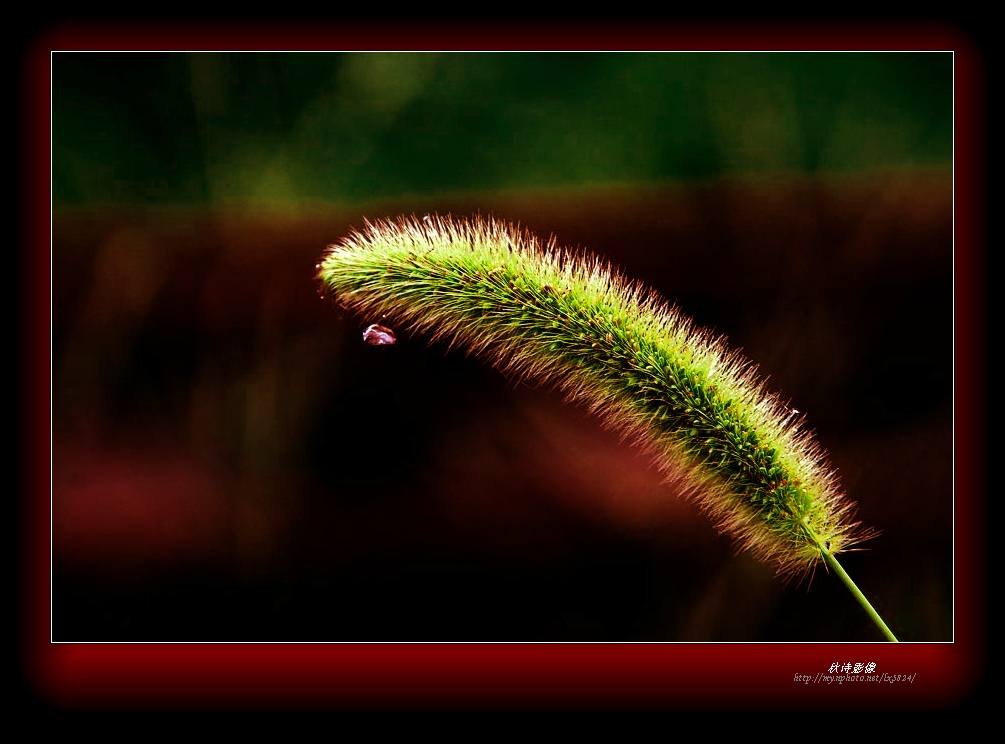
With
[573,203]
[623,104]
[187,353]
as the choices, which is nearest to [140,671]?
[187,353]

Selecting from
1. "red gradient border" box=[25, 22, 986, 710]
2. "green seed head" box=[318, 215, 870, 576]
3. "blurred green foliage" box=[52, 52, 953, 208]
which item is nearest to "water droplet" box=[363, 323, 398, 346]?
"green seed head" box=[318, 215, 870, 576]

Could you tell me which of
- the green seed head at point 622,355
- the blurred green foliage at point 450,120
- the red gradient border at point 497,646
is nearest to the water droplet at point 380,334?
the green seed head at point 622,355

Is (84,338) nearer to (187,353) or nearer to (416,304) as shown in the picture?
(187,353)

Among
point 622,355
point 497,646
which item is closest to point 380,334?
point 622,355

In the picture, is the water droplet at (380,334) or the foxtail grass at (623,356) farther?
the water droplet at (380,334)

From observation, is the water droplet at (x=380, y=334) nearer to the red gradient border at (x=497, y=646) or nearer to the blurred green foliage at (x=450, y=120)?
the blurred green foliage at (x=450, y=120)

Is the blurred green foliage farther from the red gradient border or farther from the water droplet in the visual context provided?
the water droplet
